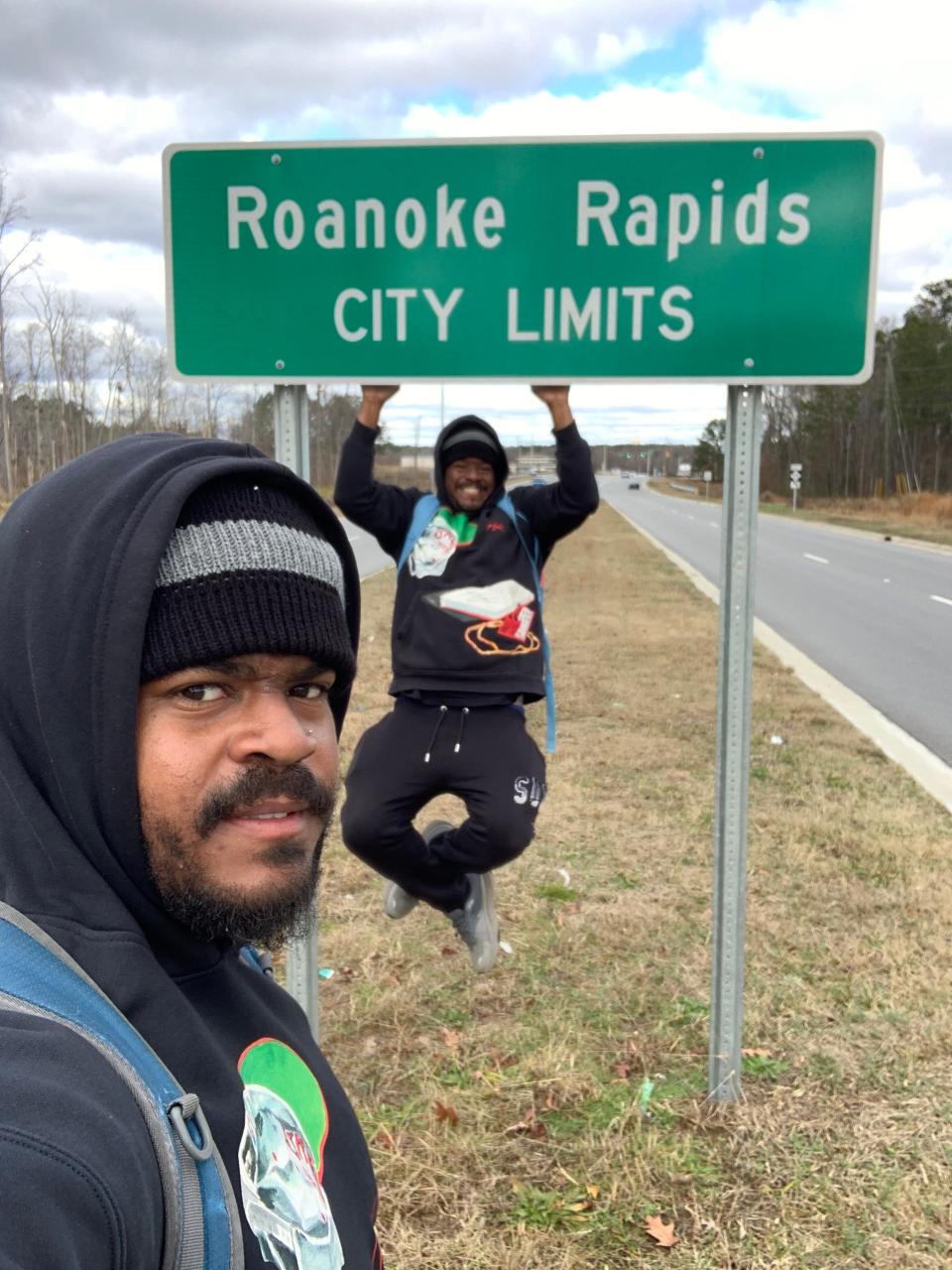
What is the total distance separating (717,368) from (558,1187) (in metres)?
2.13

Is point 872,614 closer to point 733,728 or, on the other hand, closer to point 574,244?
point 733,728

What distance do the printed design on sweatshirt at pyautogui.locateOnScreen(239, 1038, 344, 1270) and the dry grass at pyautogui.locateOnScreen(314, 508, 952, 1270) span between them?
1.67 metres

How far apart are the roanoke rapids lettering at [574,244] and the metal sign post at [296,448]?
219mm

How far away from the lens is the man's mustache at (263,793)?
1.04 metres

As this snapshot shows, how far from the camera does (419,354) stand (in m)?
2.62

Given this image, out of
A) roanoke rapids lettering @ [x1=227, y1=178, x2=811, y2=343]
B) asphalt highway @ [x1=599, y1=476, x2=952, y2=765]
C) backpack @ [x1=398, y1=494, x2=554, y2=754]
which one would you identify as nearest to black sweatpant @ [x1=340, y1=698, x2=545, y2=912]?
backpack @ [x1=398, y1=494, x2=554, y2=754]

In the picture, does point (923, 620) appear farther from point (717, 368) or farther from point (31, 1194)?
point (31, 1194)

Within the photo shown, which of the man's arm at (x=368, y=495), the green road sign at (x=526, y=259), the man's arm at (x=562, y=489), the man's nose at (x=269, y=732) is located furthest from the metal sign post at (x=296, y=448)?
the man's nose at (x=269, y=732)

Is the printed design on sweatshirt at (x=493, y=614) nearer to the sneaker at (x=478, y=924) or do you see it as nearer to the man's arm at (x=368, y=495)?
the man's arm at (x=368, y=495)

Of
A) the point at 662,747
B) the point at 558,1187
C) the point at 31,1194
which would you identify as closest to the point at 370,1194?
the point at 31,1194

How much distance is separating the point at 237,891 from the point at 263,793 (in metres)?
0.10

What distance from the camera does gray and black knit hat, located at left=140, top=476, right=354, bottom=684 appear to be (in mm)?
1026

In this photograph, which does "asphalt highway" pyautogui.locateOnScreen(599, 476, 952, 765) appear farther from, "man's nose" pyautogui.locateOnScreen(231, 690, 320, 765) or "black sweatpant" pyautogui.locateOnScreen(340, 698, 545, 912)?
"man's nose" pyautogui.locateOnScreen(231, 690, 320, 765)

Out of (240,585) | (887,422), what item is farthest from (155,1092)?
(887,422)
